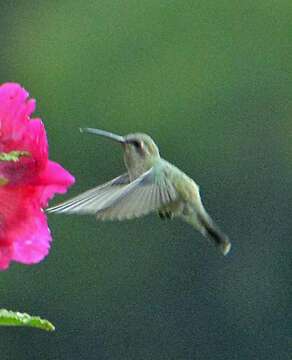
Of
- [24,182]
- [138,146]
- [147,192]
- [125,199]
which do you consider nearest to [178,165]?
[138,146]

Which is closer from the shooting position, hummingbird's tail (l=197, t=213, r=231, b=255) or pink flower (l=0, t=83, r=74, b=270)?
pink flower (l=0, t=83, r=74, b=270)

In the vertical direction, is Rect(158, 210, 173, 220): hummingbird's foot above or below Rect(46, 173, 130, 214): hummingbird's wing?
above

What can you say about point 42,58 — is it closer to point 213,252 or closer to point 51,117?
point 51,117

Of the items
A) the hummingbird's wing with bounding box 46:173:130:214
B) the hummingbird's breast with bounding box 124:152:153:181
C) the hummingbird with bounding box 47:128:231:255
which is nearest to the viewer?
the hummingbird's wing with bounding box 46:173:130:214

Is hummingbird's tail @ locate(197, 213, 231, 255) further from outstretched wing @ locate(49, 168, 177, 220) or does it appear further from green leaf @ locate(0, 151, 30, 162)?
green leaf @ locate(0, 151, 30, 162)

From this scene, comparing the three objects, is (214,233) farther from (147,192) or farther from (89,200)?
(89,200)

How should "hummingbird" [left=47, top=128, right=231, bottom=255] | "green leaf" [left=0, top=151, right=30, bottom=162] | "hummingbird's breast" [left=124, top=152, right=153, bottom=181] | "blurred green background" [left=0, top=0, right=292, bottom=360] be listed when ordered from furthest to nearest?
"blurred green background" [left=0, top=0, right=292, bottom=360] < "hummingbird's breast" [left=124, top=152, right=153, bottom=181] < "hummingbird" [left=47, top=128, right=231, bottom=255] < "green leaf" [left=0, top=151, right=30, bottom=162]

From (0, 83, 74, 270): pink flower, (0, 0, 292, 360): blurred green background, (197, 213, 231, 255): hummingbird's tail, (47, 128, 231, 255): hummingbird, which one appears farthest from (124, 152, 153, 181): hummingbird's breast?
(0, 0, 292, 360): blurred green background
